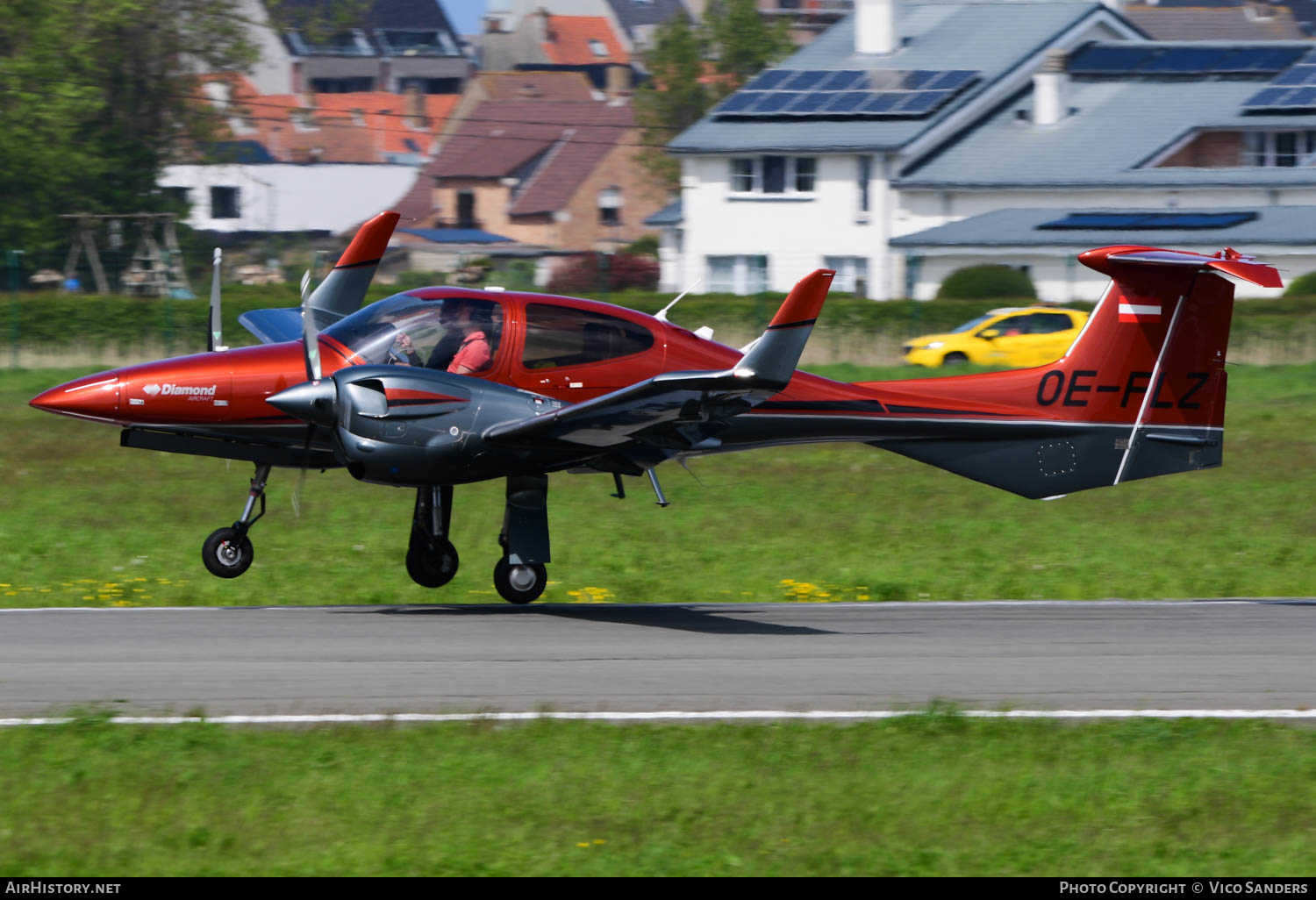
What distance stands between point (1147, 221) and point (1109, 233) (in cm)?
180

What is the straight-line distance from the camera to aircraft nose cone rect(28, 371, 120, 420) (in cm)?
1343

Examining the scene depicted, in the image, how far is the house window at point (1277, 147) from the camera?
5666 cm

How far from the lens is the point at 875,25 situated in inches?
2569

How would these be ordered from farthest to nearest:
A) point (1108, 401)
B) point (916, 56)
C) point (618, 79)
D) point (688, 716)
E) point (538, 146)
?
point (618, 79) → point (538, 146) → point (916, 56) → point (1108, 401) → point (688, 716)

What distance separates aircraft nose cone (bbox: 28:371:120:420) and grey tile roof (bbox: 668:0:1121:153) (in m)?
48.1

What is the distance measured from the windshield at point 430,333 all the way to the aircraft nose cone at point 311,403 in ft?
2.00

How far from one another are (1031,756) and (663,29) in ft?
297

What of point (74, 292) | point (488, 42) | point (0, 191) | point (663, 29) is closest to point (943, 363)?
point (74, 292)

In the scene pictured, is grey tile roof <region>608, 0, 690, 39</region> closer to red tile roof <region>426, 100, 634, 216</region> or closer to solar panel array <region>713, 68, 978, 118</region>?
red tile roof <region>426, 100, 634, 216</region>

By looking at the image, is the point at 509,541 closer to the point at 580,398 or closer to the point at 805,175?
the point at 580,398

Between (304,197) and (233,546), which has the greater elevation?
(233,546)

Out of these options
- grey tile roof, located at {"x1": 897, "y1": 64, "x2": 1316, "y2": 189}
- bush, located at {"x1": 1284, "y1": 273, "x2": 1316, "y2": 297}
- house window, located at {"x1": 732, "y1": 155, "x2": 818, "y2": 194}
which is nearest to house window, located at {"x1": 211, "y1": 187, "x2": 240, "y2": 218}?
house window, located at {"x1": 732, "y1": 155, "x2": 818, "y2": 194}

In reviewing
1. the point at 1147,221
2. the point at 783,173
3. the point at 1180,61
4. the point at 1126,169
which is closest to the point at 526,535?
the point at 1147,221

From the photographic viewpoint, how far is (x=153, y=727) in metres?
9.30
